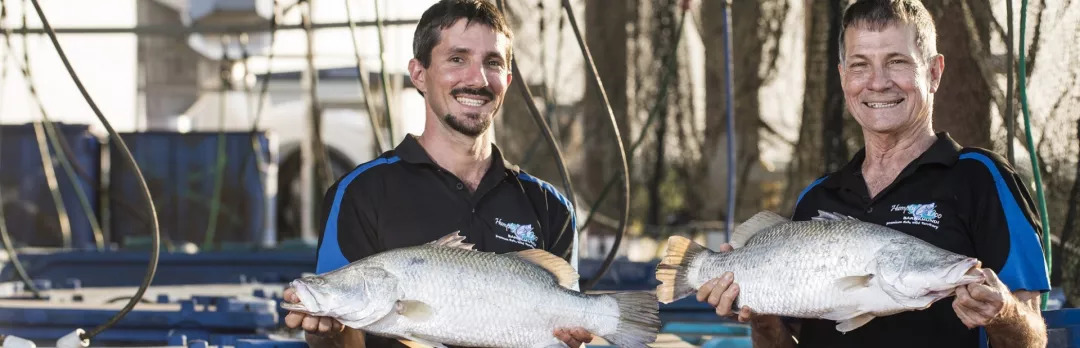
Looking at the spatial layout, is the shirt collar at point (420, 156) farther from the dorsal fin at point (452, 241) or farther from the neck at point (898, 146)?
the neck at point (898, 146)

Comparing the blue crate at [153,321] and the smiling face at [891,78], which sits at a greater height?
the smiling face at [891,78]

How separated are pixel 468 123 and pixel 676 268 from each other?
64 centimetres

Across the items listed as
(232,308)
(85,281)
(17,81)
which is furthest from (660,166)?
(17,81)

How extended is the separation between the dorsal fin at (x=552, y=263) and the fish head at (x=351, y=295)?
336 millimetres

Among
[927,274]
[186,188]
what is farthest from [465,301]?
[186,188]

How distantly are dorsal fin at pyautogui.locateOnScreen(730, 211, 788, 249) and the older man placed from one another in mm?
140

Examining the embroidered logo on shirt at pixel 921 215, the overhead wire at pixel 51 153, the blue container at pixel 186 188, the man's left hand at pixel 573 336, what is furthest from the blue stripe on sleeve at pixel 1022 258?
the blue container at pixel 186 188

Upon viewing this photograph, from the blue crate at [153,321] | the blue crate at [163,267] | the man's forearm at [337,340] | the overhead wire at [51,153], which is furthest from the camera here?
the blue crate at [163,267]

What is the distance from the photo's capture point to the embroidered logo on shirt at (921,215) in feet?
10.4

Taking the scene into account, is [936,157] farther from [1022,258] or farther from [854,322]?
[854,322]

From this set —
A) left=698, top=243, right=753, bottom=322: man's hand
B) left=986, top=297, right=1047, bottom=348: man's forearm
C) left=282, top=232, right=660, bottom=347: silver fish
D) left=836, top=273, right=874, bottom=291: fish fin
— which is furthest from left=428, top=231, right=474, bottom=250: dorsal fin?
left=986, top=297, right=1047, bottom=348: man's forearm

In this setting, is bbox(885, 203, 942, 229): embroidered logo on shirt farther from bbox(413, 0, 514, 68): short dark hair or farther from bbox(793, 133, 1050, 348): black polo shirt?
bbox(413, 0, 514, 68): short dark hair

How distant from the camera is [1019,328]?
2.95m

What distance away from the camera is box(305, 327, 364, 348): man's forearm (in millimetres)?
3225
